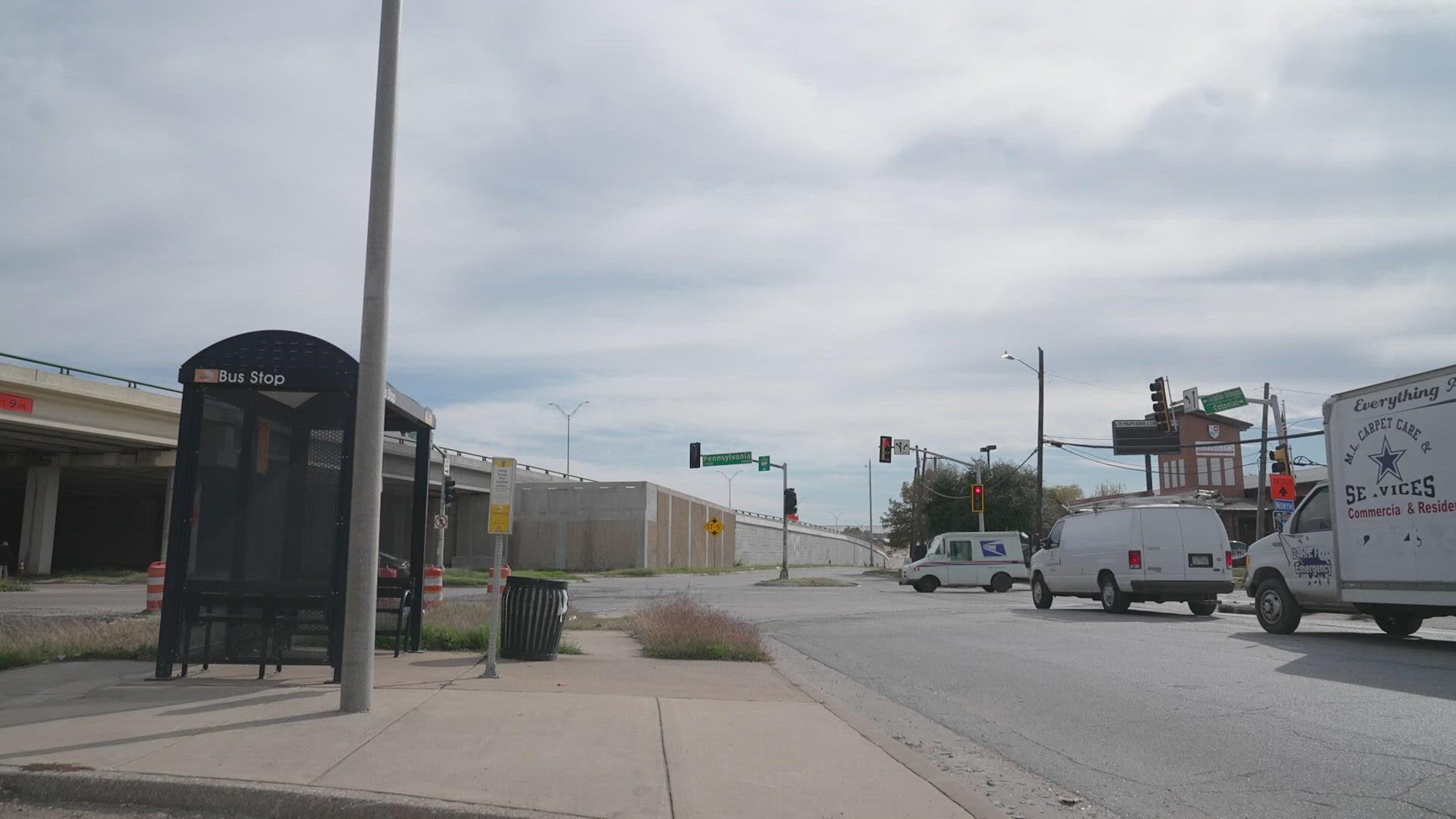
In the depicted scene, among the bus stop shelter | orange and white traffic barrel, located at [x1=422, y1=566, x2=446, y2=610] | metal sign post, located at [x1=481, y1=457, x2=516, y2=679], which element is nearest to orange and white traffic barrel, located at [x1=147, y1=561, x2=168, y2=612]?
orange and white traffic barrel, located at [x1=422, y1=566, x2=446, y2=610]

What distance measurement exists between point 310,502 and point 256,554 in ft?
2.29

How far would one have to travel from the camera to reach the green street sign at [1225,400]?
115ft

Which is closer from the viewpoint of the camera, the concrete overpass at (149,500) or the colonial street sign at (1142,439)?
the concrete overpass at (149,500)

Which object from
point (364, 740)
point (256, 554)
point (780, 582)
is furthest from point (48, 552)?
point (364, 740)

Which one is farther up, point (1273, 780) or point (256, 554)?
point (256, 554)

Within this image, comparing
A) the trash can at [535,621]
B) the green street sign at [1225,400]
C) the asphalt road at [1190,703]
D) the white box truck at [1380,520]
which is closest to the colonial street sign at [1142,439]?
the green street sign at [1225,400]

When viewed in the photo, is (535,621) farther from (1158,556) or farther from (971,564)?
(971,564)

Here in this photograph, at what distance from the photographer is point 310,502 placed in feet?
34.1

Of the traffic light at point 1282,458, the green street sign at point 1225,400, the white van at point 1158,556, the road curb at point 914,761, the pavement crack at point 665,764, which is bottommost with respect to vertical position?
the road curb at point 914,761

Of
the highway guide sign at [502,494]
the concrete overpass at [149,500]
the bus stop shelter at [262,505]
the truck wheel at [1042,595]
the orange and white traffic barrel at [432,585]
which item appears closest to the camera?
the bus stop shelter at [262,505]

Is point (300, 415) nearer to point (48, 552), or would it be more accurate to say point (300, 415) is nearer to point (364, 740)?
point (364, 740)

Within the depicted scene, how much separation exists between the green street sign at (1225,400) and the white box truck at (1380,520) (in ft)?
66.3

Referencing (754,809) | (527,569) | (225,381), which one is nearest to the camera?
(754,809)

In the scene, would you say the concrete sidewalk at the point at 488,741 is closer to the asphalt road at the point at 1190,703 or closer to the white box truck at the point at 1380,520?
the asphalt road at the point at 1190,703
